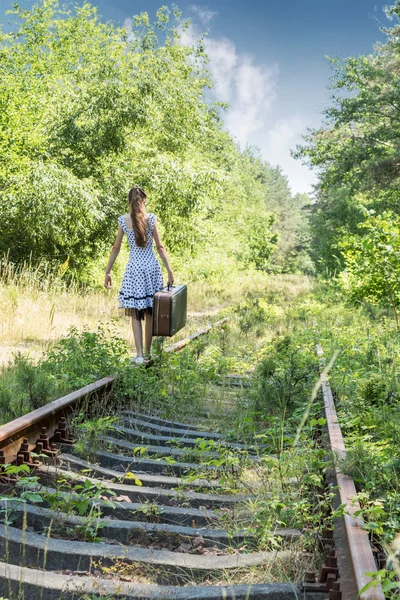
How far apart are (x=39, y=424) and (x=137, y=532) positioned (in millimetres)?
1486

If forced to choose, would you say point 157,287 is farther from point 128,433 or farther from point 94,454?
point 94,454

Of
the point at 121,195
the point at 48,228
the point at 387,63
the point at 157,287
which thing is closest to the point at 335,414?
the point at 157,287

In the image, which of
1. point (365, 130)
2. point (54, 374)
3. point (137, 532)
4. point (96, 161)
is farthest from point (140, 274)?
point (365, 130)

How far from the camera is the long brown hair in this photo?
24.6 ft

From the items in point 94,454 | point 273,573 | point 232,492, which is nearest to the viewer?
point 273,573

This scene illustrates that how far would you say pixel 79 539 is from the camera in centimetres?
315

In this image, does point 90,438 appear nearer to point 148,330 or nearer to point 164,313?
point 164,313

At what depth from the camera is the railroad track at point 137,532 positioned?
249cm

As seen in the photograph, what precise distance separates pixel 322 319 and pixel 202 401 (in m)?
7.66

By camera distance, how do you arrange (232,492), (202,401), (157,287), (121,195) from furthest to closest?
(121,195)
(157,287)
(202,401)
(232,492)

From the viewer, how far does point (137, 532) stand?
10.7 feet

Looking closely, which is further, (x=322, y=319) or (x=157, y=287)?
(x=322, y=319)

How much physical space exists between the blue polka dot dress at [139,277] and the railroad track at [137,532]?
3.08 meters

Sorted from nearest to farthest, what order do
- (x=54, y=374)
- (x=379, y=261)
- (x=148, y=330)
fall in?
(x=54, y=374), (x=148, y=330), (x=379, y=261)
